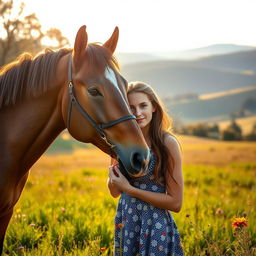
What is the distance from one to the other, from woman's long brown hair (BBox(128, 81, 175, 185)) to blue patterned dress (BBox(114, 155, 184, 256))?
63 millimetres

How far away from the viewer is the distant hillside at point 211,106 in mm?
91312

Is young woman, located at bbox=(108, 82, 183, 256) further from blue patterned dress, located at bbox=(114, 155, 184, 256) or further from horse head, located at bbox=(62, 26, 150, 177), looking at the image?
horse head, located at bbox=(62, 26, 150, 177)

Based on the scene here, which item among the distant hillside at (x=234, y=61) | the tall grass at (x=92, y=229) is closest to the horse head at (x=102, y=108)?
the tall grass at (x=92, y=229)

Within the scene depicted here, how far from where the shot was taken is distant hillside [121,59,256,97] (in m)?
128

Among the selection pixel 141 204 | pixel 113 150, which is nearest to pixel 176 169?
pixel 141 204

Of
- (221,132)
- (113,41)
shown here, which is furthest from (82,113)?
(221,132)

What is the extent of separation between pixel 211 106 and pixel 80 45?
319ft

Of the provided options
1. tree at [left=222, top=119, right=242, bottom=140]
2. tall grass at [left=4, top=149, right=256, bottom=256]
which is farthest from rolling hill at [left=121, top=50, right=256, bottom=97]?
tall grass at [left=4, top=149, right=256, bottom=256]

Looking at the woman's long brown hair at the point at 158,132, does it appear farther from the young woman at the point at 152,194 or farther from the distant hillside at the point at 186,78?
the distant hillside at the point at 186,78

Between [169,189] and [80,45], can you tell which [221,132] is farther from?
[80,45]

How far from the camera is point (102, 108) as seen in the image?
7.39 feet

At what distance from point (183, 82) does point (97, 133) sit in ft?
441

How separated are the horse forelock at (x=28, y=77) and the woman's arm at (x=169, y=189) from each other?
91 cm

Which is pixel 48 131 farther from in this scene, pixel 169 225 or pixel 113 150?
pixel 169 225
